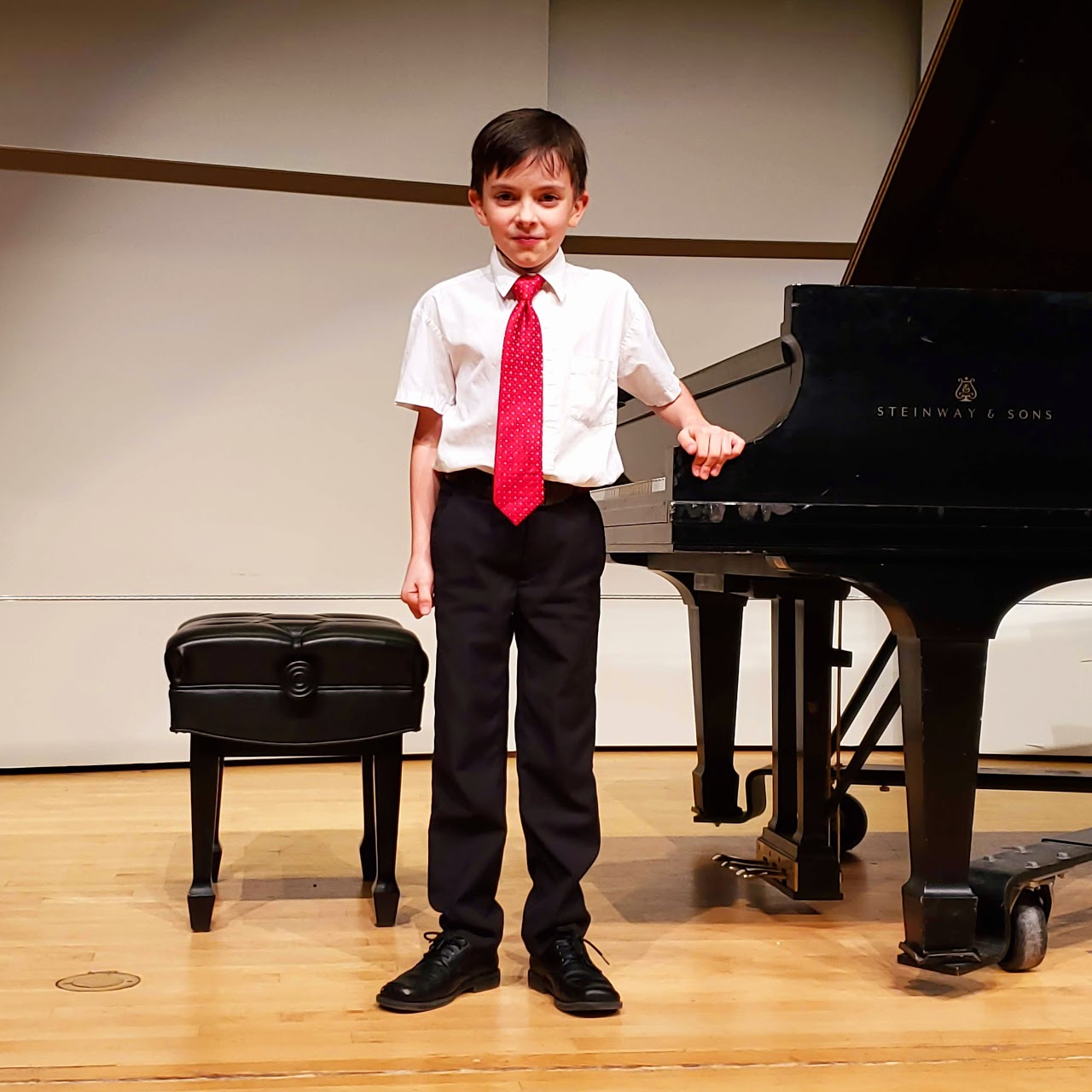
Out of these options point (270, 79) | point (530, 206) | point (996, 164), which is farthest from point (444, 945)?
point (270, 79)

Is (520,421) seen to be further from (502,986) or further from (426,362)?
(502,986)

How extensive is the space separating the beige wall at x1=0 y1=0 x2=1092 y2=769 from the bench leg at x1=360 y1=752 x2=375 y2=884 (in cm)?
205

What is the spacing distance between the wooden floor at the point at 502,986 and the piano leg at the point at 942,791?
0.33ft

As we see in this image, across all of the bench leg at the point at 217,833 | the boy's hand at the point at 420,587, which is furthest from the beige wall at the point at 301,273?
the boy's hand at the point at 420,587

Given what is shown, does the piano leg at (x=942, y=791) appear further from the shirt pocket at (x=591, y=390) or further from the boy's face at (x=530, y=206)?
the boy's face at (x=530, y=206)

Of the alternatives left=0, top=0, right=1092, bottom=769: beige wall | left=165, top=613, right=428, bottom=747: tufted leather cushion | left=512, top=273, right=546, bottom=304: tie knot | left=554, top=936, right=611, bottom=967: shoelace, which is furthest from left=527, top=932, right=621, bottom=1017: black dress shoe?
left=0, top=0, right=1092, bottom=769: beige wall

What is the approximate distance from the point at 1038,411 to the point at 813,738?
0.80 m

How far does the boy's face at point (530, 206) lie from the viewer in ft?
6.65

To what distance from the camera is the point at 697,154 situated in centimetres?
524

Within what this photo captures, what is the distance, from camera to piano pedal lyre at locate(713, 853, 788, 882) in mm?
→ 2811

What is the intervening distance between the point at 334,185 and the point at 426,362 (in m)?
2.98

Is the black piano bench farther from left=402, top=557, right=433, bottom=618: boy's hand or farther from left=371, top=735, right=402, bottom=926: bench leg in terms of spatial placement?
left=402, top=557, right=433, bottom=618: boy's hand

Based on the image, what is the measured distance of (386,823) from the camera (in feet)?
8.77

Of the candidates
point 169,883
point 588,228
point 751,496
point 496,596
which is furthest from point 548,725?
point 588,228
